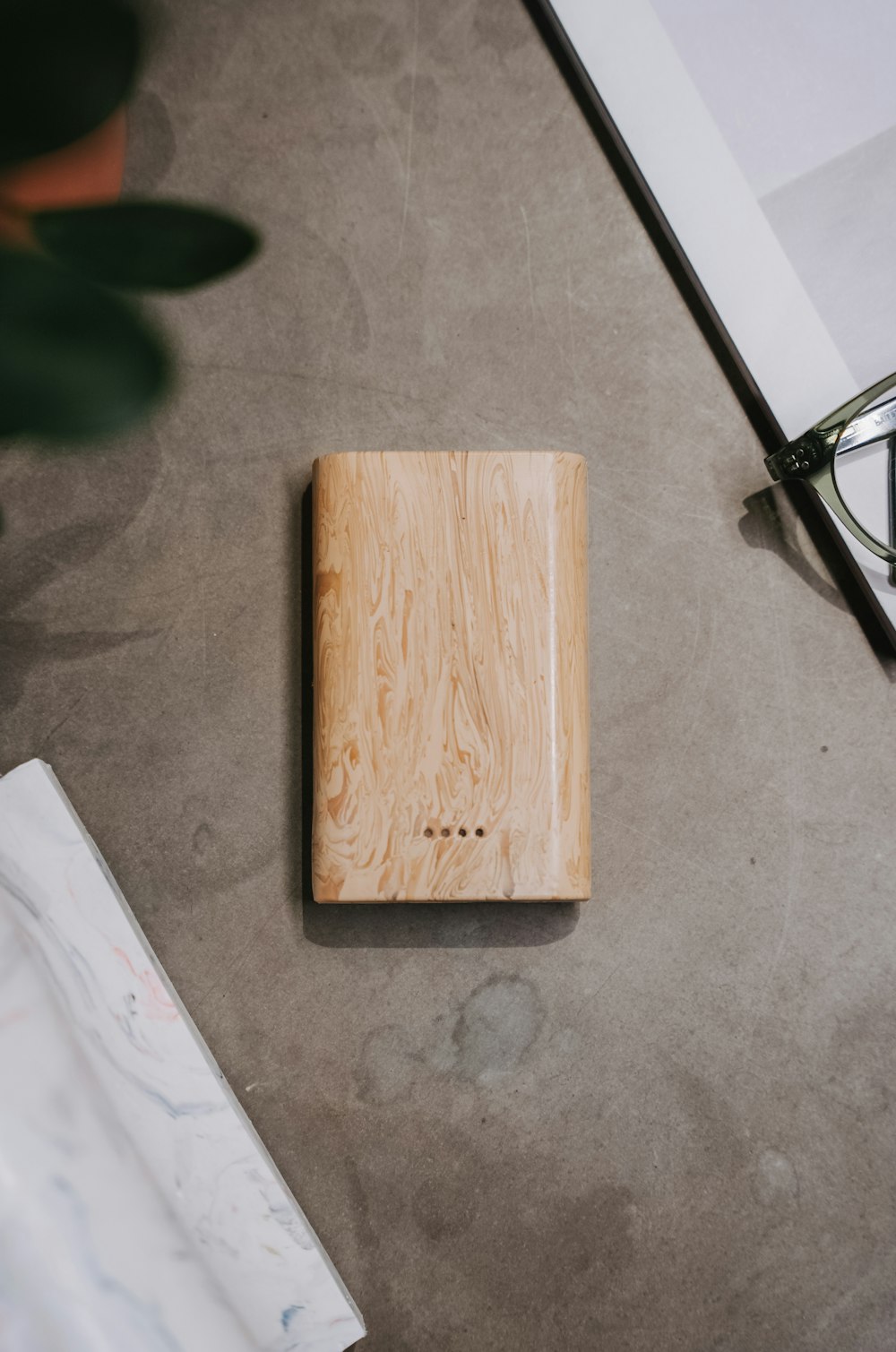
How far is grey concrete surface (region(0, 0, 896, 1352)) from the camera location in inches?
29.6

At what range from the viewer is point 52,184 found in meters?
0.37

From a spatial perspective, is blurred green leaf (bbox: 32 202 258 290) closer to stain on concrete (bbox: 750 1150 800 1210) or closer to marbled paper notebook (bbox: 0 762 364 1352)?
marbled paper notebook (bbox: 0 762 364 1352)

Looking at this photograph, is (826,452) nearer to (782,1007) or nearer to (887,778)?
(887,778)

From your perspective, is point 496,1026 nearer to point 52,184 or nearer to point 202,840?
point 202,840

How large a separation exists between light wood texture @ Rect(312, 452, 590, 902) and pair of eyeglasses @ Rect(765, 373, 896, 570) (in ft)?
0.64

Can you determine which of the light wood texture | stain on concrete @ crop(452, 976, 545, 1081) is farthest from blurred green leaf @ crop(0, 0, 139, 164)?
stain on concrete @ crop(452, 976, 545, 1081)

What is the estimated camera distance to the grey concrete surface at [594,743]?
2.47 ft

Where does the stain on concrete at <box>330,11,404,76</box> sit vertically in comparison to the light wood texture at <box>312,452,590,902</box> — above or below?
above

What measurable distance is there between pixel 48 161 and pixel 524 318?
518 mm

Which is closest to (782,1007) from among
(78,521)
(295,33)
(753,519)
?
(753,519)

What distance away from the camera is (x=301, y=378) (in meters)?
0.79

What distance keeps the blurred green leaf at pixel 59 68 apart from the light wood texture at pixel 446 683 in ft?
1.32

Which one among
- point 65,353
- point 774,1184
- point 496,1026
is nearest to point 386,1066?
point 496,1026

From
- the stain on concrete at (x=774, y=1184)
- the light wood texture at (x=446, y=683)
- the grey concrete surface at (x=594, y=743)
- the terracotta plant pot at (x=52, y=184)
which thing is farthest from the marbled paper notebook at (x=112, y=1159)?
the terracotta plant pot at (x=52, y=184)
